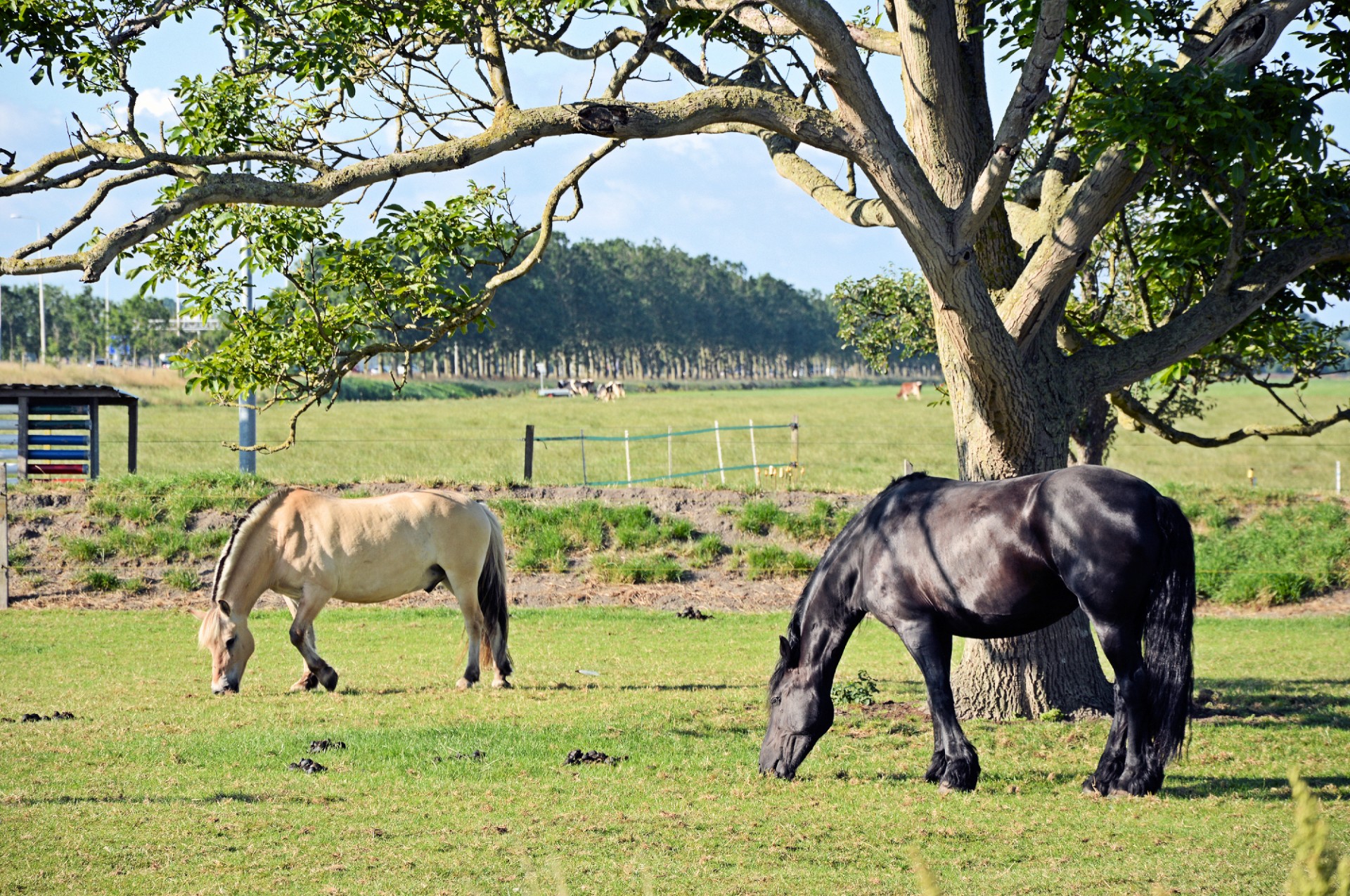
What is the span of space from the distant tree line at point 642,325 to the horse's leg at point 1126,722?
4111 inches

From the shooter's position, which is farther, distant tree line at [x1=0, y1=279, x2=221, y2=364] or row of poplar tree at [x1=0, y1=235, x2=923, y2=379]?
row of poplar tree at [x1=0, y1=235, x2=923, y2=379]

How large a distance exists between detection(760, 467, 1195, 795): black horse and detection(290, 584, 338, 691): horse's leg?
16.5ft

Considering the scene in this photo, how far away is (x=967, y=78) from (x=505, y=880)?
813cm

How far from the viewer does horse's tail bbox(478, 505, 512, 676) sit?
Result: 12320mm

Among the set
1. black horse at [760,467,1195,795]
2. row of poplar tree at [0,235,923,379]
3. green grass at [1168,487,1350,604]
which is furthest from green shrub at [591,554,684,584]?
row of poplar tree at [0,235,923,379]

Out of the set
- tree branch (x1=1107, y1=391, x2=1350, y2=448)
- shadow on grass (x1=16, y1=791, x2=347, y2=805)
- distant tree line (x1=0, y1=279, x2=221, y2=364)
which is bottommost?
shadow on grass (x1=16, y1=791, x2=347, y2=805)

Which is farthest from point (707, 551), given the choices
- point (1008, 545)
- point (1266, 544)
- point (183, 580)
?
point (1008, 545)

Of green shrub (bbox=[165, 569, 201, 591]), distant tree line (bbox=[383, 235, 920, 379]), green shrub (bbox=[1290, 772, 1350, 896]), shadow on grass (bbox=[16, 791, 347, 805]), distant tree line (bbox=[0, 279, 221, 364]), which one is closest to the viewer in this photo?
green shrub (bbox=[1290, 772, 1350, 896])

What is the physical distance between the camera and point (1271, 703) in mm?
11688

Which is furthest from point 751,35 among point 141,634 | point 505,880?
point 141,634

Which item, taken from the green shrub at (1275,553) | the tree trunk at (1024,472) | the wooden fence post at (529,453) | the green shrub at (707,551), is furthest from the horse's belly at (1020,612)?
the wooden fence post at (529,453)

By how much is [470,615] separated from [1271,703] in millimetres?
7882

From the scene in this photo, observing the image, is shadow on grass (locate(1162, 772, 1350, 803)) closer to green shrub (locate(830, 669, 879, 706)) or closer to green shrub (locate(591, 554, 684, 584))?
green shrub (locate(830, 669, 879, 706))

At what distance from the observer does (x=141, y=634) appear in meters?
15.7
